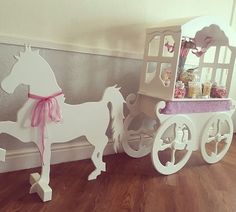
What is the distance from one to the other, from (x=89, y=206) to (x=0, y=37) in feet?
2.75

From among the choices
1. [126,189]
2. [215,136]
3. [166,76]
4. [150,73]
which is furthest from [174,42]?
[126,189]

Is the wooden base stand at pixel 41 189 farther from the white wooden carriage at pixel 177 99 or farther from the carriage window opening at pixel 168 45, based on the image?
the carriage window opening at pixel 168 45

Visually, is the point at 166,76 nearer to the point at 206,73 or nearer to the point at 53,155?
the point at 206,73

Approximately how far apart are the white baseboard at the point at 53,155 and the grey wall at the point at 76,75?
0.04 metres

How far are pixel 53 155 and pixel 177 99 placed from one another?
0.74 m

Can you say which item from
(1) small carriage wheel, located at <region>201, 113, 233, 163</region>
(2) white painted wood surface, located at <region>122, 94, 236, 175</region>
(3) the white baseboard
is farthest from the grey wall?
(1) small carriage wheel, located at <region>201, 113, 233, 163</region>

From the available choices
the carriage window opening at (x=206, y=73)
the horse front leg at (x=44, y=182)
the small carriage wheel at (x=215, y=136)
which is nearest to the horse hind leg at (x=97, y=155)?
the horse front leg at (x=44, y=182)

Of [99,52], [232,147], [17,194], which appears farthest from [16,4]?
[232,147]

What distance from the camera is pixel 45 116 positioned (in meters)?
1.16

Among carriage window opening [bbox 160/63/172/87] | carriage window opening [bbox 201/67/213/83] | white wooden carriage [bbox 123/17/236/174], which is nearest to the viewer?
white wooden carriage [bbox 123/17/236/174]

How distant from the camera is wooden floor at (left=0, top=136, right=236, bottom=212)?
1168 mm

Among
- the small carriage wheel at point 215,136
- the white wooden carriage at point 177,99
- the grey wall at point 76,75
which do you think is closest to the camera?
the grey wall at point 76,75

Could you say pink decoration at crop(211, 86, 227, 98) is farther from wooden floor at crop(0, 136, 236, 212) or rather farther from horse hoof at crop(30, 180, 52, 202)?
horse hoof at crop(30, 180, 52, 202)

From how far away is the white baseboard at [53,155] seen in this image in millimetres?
1396
